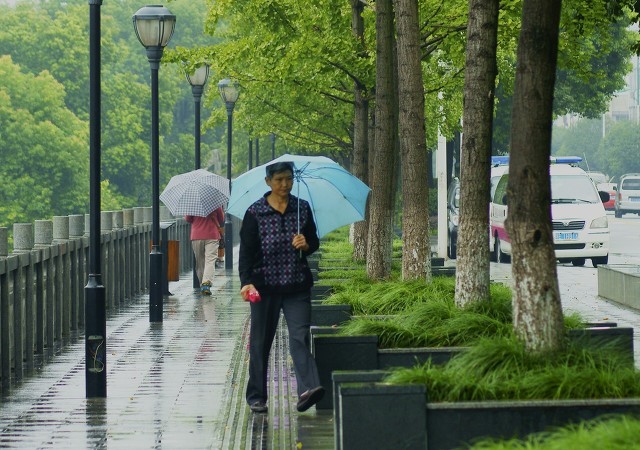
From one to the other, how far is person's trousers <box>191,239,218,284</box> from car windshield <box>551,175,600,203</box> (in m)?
9.35

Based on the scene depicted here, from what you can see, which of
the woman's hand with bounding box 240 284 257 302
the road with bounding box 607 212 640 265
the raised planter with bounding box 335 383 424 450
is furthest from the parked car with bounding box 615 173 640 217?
the raised planter with bounding box 335 383 424 450

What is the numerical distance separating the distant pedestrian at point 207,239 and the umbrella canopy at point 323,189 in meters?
10.2

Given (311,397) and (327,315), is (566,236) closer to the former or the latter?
(327,315)

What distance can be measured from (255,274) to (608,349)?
8.52ft

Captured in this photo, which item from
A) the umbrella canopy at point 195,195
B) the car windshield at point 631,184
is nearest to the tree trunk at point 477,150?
the umbrella canopy at point 195,195

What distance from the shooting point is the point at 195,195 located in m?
22.9

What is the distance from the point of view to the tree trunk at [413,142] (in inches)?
579

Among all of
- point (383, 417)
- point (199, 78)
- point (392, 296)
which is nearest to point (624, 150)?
point (199, 78)

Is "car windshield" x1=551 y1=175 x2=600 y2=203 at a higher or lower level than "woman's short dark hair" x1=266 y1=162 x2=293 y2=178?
higher

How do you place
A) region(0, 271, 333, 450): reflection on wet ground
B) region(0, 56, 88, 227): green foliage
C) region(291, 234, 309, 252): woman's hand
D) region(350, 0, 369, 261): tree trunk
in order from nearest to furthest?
region(0, 271, 333, 450): reflection on wet ground
region(291, 234, 309, 252): woman's hand
region(350, 0, 369, 261): tree trunk
region(0, 56, 88, 227): green foliage

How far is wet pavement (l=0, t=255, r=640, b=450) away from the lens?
382 inches

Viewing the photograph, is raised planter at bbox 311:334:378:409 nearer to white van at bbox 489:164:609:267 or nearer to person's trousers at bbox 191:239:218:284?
person's trousers at bbox 191:239:218:284

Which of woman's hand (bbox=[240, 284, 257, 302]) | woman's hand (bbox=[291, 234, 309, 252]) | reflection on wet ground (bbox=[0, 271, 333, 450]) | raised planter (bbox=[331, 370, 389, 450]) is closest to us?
raised planter (bbox=[331, 370, 389, 450])

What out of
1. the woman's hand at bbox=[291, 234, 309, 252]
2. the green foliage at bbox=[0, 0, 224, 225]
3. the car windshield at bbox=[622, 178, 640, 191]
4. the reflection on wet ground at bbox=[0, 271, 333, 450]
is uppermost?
the green foliage at bbox=[0, 0, 224, 225]
